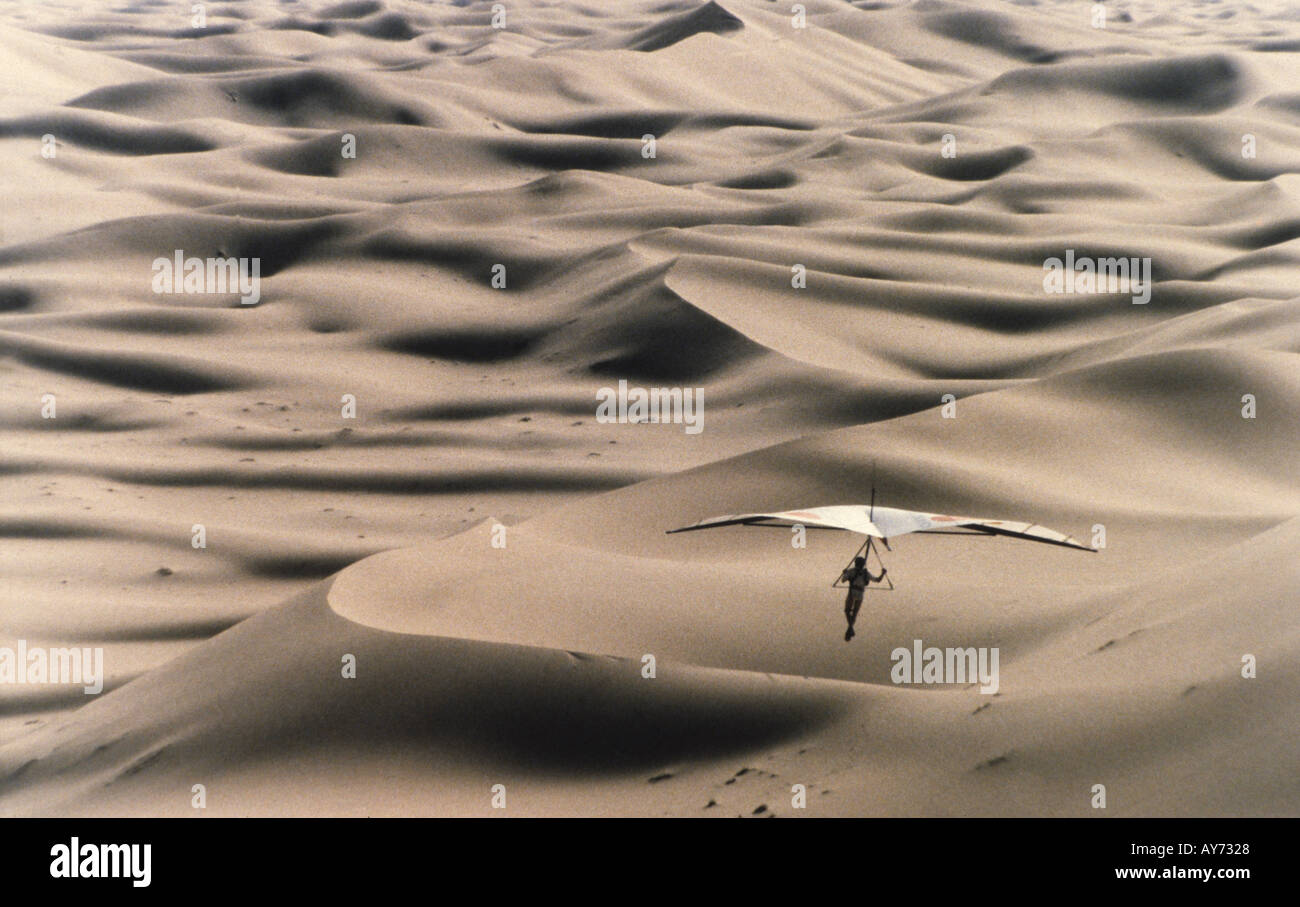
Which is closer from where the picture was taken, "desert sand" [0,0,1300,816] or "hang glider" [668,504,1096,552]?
"desert sand" [0,0,1300,816]

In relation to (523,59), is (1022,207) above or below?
below

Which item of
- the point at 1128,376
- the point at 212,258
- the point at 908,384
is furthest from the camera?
the point at 212,258

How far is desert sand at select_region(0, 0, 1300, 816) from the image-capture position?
20.5ft

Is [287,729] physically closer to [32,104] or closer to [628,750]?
[628,750]

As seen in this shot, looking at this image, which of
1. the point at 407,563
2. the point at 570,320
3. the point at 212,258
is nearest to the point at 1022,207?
the point at 570,320

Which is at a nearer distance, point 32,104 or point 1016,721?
point 1016,721

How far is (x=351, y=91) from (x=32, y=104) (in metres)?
8.78

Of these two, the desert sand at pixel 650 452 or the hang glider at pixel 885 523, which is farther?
the hang glider at pixel 885 523

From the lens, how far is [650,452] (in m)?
13.5

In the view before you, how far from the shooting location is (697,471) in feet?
36.3

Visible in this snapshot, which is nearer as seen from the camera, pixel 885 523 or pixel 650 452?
pixel 885 523

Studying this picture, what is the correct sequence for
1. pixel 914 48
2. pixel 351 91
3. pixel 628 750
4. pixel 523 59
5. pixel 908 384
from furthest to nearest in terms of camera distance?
pixel 914 48 → pixel 523 59 → pixel 351 91 → pixel 908 384 → pixel 628 750

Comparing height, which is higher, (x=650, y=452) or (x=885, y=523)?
(x=650, y=452)

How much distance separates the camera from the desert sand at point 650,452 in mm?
6242
